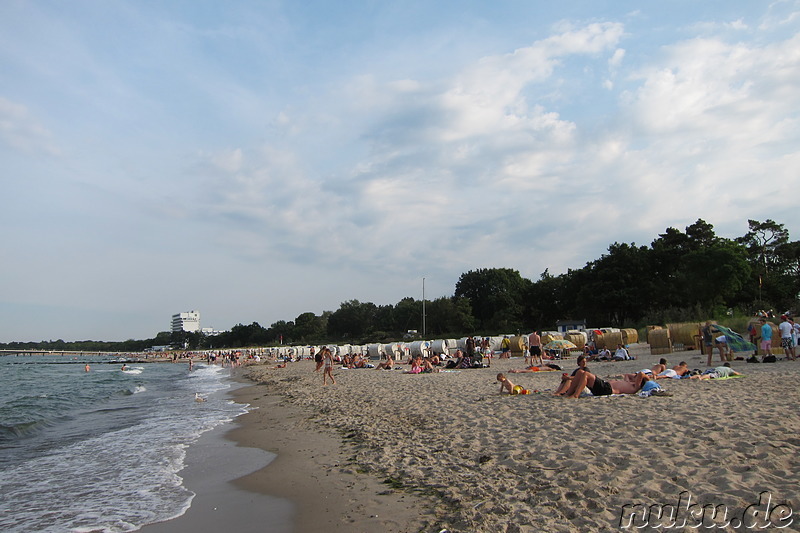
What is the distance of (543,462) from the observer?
5.19 m

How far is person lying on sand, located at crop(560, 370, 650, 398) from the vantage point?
8938 mm

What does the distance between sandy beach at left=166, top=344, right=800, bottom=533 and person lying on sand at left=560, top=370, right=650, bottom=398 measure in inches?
10.0

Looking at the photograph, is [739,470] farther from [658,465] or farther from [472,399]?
[472,399]

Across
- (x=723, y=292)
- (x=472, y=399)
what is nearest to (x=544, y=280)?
(x=723, y=292)

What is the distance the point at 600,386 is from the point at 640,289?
135 feet

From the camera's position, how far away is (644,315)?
45.5m

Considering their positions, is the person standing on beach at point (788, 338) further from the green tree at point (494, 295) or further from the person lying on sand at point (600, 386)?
the green tree at point (494, 295)

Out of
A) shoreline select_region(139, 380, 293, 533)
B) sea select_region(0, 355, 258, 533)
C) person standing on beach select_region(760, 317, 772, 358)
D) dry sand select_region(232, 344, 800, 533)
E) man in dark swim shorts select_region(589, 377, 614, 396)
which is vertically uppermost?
person standing on beach select_region(760, 317, 772, 358)

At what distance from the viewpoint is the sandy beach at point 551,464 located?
384 cm

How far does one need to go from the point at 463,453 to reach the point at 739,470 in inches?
110

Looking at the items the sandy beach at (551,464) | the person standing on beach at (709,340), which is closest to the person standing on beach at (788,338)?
the person standing on beach at (709,340)

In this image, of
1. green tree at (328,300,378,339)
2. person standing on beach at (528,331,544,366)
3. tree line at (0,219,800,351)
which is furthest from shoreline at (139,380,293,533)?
green tree at (328,300,378,339)

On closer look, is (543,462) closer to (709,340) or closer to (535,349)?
(709,340)

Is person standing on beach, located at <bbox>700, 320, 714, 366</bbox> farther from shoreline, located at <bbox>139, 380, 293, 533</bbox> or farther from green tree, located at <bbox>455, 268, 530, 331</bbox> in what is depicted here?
green tree, located at <bbox>455, 268, 530, 331</bbox>
